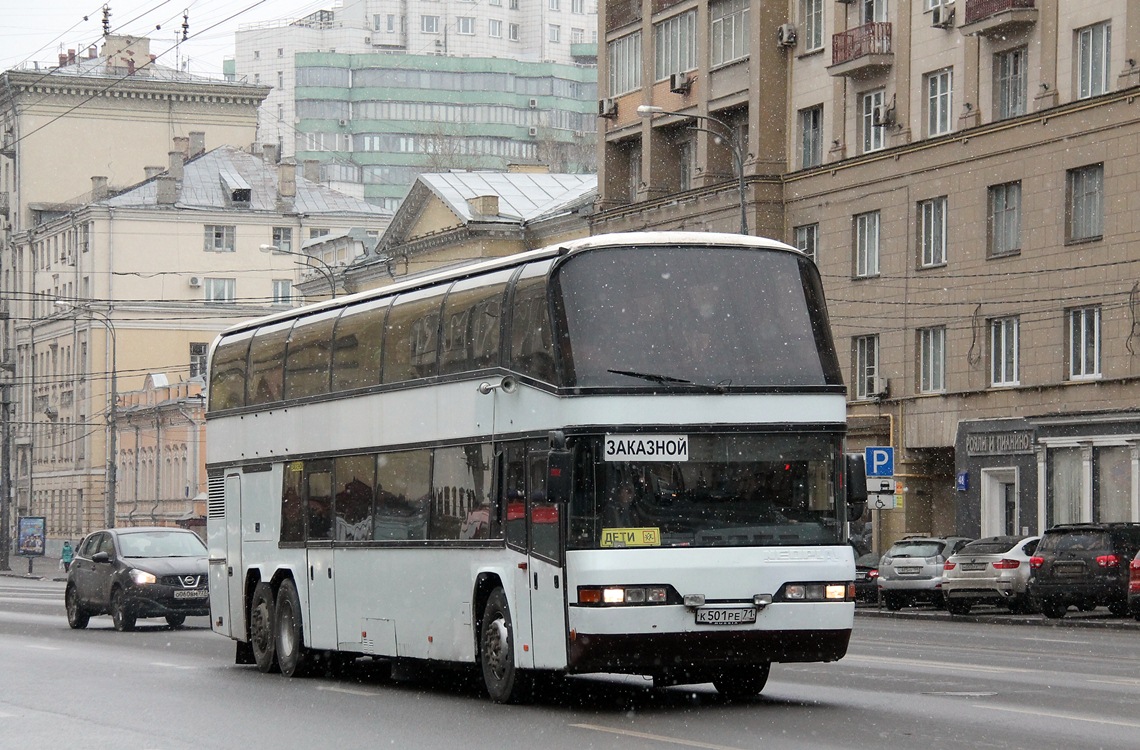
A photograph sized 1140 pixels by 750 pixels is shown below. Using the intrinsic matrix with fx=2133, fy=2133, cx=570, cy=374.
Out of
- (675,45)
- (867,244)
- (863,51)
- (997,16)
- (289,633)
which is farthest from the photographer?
(675,45)

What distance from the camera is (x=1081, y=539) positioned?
3291 cm

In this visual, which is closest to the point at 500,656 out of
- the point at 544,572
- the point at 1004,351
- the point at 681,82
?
the point at 544,572

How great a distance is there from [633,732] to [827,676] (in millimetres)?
5298

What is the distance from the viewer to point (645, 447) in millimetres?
15781

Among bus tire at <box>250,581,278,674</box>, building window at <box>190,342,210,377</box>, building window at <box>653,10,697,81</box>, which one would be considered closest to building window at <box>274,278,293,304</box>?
building window at <box>190,342,210,377</box>

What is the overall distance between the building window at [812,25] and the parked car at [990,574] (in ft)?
61.0

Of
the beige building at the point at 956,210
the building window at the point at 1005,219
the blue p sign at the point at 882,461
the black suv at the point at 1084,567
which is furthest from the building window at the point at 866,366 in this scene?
the black suv at the point at 1084,567

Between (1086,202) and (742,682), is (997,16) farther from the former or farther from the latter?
(742,682)

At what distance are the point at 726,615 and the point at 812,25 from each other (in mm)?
37561

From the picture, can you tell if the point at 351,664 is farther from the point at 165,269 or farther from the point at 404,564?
the point at 165,269

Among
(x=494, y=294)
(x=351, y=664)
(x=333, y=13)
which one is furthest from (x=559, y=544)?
(x=333, y=13)

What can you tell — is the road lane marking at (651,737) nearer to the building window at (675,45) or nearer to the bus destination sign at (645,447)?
the bus destination sign at (645,447)

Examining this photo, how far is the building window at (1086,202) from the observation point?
134ft

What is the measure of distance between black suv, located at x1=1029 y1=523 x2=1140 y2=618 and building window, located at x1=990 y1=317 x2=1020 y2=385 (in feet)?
35.8
